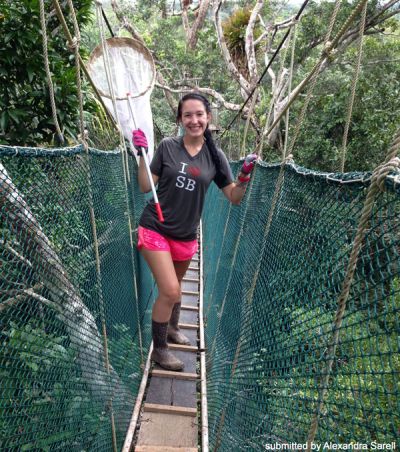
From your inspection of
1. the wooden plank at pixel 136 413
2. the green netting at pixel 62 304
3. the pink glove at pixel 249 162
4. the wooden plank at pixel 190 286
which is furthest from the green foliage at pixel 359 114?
the wooden plank at pixel 136 413

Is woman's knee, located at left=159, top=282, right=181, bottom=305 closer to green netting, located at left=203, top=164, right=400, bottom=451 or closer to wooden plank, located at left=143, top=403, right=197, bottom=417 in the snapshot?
green netting, located at left=203, top=164, right=400, bottom=451

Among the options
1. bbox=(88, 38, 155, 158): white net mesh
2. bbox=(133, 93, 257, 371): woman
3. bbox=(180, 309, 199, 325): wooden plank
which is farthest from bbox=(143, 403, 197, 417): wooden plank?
bbox=(88, 38, 155, 158): white net mesh

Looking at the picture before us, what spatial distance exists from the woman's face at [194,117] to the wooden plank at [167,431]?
1.15 metres

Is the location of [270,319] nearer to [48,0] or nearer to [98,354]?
[98,354]

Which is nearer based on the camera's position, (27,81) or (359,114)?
(27,81)

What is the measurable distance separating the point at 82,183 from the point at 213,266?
1.63 m

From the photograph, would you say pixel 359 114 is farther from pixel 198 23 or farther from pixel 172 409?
pixel 172 409

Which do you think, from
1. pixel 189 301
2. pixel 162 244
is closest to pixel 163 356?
pixel 162 244

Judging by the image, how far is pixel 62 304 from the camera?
1036 millimetres

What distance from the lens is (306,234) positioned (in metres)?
0.99

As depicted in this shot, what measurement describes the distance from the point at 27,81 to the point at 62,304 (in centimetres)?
136

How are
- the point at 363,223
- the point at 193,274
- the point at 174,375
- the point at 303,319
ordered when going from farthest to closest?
the point at 193,274, the point at 174,375, the point at 303,319, the point at 363,223

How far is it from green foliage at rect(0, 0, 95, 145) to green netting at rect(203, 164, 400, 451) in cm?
114

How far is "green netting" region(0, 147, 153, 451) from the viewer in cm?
77
